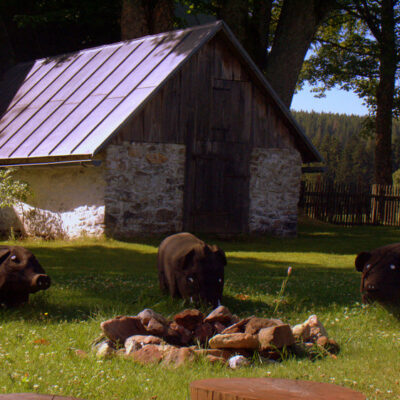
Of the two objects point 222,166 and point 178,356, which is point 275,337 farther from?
point 222,166

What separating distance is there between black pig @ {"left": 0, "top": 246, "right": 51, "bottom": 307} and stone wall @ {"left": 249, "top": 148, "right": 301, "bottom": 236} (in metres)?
11.7

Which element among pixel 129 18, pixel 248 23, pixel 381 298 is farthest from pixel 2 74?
pixel 381 298

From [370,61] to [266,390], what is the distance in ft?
100

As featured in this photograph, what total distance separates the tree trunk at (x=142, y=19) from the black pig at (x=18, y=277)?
15736mm

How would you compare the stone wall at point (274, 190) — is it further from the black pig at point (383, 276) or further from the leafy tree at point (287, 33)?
the black pig at point (383, 276)

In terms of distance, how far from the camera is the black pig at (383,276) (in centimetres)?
741

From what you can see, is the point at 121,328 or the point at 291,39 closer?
the point at 121,328

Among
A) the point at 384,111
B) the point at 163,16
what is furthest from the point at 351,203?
the point at 163,16

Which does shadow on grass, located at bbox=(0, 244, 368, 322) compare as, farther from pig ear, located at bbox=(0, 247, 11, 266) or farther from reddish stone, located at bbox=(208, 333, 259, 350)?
reddish stone, located at bbox=(208, 333, 259, 350)

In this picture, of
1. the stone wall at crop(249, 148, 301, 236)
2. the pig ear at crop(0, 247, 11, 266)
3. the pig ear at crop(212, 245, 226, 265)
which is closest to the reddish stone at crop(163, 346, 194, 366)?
the pig ear at crop(212, 245, 226, 265)

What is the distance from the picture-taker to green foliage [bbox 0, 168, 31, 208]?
1766cm

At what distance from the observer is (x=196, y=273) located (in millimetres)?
7656

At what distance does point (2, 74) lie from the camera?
25156 millimetres

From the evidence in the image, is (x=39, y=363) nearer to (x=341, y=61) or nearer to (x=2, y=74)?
(x=2, y=74)
